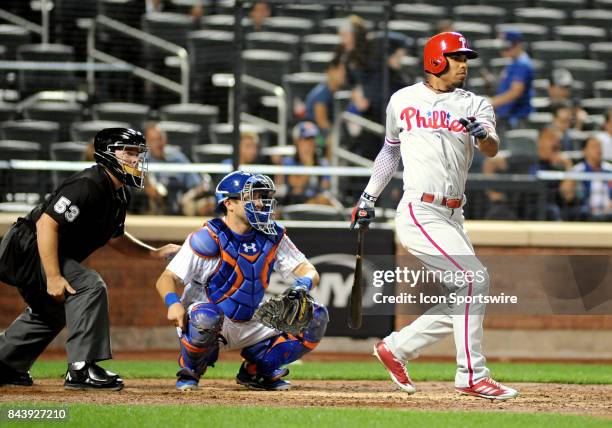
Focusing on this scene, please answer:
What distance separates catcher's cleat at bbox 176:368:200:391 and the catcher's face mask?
0.96 metres

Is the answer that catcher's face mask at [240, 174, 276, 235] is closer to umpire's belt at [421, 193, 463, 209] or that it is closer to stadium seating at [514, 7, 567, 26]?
umpire's belt at [421, 193, 463, 209]

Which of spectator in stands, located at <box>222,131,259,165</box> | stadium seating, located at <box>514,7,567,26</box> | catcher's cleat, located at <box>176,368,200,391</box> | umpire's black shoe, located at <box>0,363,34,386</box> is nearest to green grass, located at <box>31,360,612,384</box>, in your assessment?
umpire's black shoe, located at <box>0,363,34,386</box>

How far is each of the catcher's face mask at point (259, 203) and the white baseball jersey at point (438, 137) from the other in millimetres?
806

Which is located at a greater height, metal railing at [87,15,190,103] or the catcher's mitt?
metal railing at [87,15,190,103]

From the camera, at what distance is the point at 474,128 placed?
609 cm

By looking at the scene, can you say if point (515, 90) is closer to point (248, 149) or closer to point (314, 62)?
point (314, 62)

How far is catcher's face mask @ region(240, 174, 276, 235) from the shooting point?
6.42 metres

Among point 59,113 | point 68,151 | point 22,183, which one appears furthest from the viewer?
point 59,113

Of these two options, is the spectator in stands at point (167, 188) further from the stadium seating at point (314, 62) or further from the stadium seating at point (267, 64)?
the stadium seating at point (314, 62)

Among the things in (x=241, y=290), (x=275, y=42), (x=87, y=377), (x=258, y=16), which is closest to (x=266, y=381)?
(x=241, y=290)

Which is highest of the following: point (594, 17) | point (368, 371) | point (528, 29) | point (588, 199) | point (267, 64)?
point (594, 17)

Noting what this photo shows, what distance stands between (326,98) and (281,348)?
476 cm

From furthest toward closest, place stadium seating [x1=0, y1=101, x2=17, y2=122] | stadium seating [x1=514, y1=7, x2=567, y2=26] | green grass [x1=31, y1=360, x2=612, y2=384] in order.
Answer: stadium seating [x1=514, y1=7, x2=567, y2=26] < stadium seating [x1=0, y1=101, x2=17, y2=122] < green grass [x1=31, y1=360, x2=612, y2=384]

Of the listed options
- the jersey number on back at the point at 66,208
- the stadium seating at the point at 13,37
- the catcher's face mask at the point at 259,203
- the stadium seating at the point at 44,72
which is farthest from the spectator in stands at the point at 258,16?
the jersey number on back at the point at 66,208
